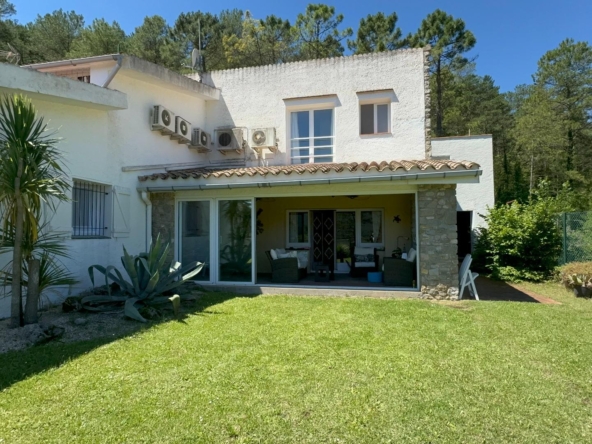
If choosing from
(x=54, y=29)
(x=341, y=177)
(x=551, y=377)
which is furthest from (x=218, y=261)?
(x=54, y=29)

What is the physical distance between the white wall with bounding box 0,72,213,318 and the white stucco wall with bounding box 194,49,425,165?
2525 millimetres

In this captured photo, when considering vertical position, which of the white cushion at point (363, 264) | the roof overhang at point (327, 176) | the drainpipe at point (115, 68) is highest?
the drainpipe at point (115, 68)

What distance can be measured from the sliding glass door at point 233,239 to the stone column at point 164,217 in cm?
155

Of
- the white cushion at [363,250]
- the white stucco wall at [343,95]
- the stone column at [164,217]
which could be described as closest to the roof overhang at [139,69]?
the white stucco wall at [343,95]

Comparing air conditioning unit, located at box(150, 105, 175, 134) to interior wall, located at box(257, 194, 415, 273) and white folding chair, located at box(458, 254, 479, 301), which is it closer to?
interior wall, located at box(257, 194, 415, 273)

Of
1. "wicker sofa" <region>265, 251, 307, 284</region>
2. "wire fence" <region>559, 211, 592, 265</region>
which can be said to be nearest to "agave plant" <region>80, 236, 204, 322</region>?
"wicker sofa" <region>265, 251, 307, 284</region>

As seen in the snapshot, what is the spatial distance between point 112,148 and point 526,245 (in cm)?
1412

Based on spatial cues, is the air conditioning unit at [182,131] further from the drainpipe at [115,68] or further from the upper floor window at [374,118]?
the upper floor window at [374,118]

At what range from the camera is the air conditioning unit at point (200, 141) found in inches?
554

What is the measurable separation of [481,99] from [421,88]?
2444cm

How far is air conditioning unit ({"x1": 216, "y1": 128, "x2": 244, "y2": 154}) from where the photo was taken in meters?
14.4

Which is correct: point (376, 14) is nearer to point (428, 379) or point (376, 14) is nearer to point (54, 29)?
point (54, 29)

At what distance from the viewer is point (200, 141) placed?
561 inches

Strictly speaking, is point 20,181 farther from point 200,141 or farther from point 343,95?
point 343,95
